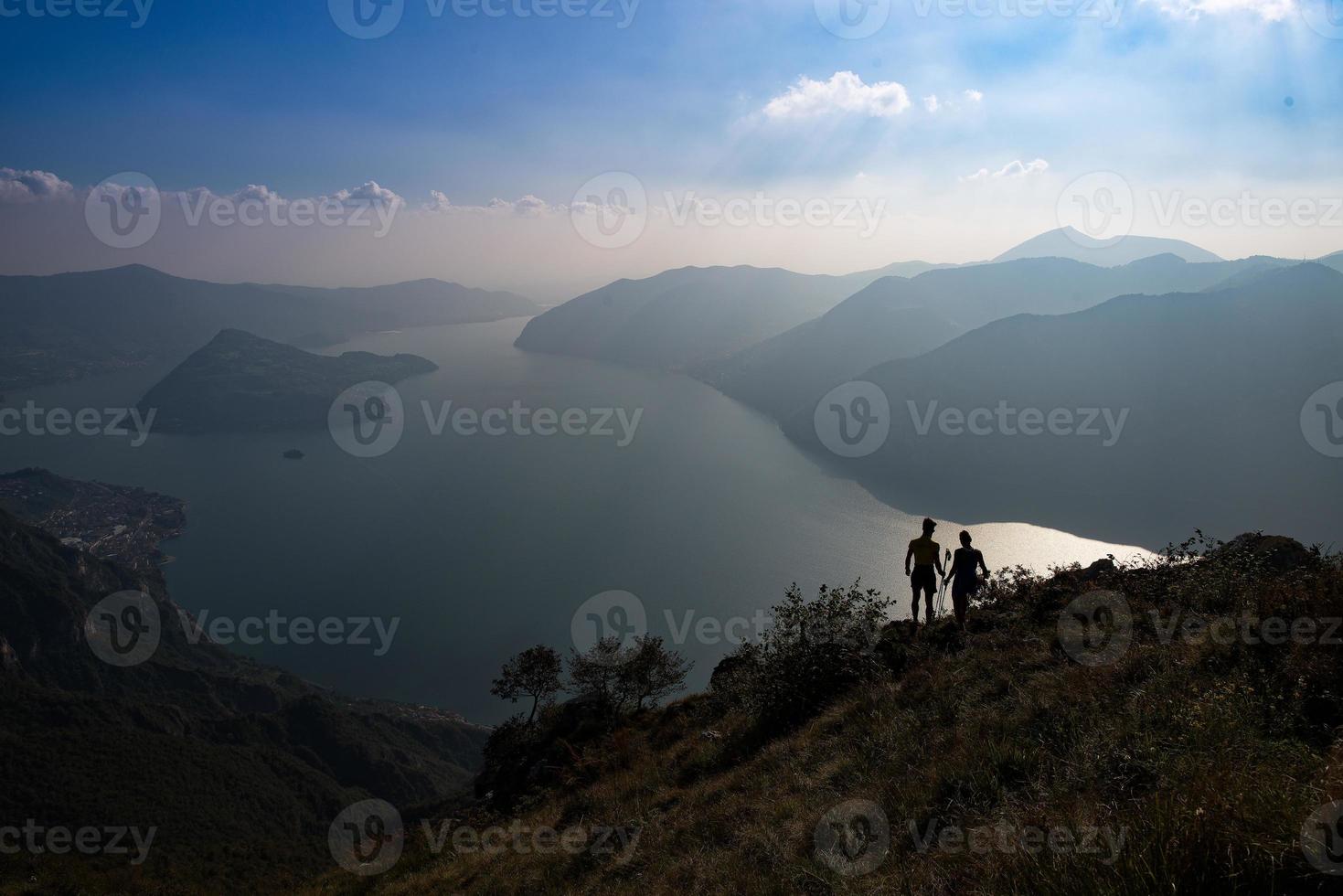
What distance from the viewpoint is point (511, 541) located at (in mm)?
97938

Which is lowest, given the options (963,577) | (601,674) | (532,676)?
(532,676)

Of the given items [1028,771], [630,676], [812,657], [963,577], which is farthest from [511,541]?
[1028,771]

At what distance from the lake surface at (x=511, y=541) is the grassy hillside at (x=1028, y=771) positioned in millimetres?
58808

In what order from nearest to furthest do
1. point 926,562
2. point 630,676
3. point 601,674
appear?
point 926,562 → point 630,676 → point 601,674

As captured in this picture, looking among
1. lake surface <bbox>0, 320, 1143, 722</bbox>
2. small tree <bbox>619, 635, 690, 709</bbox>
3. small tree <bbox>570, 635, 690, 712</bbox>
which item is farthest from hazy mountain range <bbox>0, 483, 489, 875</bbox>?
small tree <bbox>619, 635, 690, 709</bbox>

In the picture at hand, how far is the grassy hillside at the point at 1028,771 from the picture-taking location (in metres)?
2.73

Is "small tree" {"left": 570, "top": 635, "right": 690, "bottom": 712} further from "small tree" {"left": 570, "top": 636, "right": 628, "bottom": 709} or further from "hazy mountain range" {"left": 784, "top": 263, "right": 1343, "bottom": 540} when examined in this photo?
"hazy mountain range" {"left": 784, "top": 263, "right": 1343, "bottom": 540}

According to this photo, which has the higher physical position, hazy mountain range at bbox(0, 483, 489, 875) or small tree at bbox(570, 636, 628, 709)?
small tree at bbox(570, 636, 628, 709)

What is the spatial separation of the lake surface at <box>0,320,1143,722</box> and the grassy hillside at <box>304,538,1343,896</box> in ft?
193

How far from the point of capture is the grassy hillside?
2734 millimetres

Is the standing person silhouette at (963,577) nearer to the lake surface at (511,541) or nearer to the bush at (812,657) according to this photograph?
the bush at (812,657)

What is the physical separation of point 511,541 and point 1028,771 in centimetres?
9898

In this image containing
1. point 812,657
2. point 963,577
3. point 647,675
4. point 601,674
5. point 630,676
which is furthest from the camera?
point 601,674

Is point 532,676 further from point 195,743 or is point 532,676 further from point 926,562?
point 195,743
